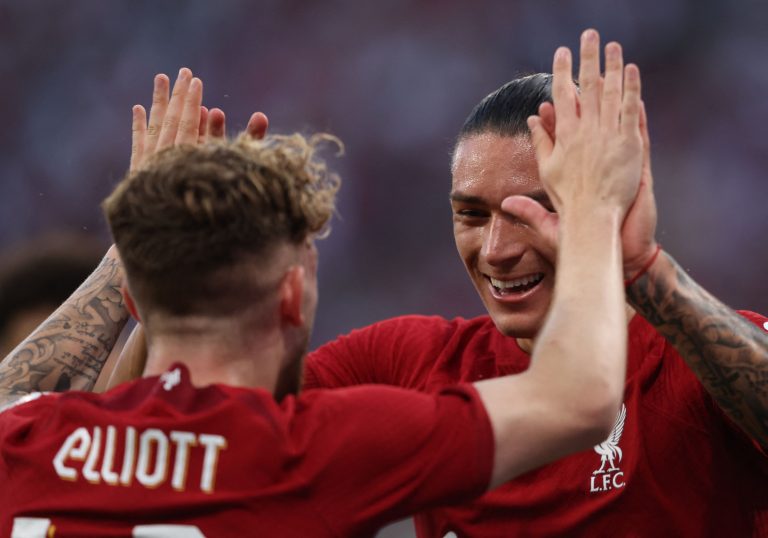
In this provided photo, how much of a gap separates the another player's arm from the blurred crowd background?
16.5 feet

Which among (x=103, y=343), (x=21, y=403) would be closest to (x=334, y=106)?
(x=103, y=343)

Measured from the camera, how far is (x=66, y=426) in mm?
1859

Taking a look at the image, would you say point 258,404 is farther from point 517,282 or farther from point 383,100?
point 383,100

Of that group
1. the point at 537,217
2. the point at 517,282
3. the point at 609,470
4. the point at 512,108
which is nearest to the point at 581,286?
the point at 537,217

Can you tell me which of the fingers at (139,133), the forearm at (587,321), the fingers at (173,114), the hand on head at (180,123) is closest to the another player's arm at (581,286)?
the forearm at (587,321)

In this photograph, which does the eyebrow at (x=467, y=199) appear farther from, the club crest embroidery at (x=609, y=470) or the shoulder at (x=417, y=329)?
the club crest embroidery at (x=609, y=470)

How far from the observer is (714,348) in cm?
231

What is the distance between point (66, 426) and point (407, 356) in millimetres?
1386

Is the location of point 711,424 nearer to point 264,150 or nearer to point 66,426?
point 264,150

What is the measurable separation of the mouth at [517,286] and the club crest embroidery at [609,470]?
51 cm

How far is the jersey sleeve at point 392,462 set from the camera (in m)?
1.75

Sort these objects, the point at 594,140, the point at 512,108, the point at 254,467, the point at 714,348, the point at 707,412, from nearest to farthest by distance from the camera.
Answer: the point at 254,467 < the point at 594,140 < the point at 714,348 < the point at 707,412 < the point at 512,108

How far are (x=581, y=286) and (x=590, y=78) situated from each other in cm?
54

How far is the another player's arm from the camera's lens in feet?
5.76
